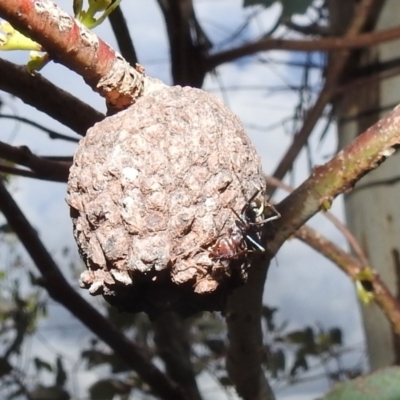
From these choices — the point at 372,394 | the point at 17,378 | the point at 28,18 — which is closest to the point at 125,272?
the point at 28,18

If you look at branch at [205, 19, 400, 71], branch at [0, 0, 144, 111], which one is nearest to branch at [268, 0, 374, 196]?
branch at [205, 19, 400, 71]

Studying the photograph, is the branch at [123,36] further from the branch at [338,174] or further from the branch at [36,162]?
the branch at [338,174]

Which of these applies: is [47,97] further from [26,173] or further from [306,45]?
[306,45]

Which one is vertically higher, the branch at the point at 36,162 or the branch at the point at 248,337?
the branch at the point at 36,162

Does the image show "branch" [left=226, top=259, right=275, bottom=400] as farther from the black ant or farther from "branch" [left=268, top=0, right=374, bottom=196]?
"branch" [left=268, top=0, right=374, bottom=196]

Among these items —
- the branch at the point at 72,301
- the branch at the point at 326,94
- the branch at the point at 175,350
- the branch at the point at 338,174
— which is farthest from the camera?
the branch at the point at 326,94

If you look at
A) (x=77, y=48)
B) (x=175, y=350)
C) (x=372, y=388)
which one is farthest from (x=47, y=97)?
(x=175, y=350)

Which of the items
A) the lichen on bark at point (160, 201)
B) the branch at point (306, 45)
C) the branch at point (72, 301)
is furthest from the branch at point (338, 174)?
the branch at point (306, 45)
